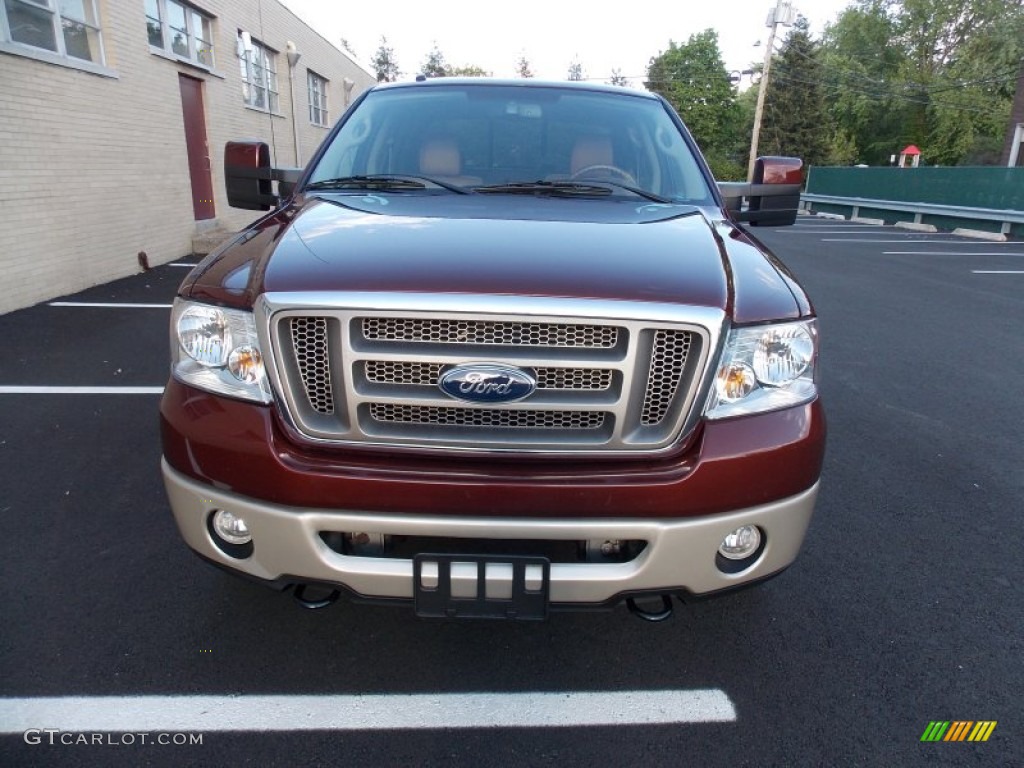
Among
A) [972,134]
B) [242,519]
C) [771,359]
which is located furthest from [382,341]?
[972,134]

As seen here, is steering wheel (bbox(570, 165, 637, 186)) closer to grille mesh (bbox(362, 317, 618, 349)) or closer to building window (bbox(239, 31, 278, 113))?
grille mesh (bbox(362, 317, 618, 349))

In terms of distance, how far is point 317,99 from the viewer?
21031 mm

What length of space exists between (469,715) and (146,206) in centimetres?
967

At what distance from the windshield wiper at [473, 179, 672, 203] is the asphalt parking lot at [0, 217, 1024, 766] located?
5.35 ft

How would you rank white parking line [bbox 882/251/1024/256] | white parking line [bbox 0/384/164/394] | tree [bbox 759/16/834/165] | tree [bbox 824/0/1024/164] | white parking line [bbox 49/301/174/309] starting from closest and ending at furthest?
white parking line [bbox 0/384/164/394] → white parking line [bbox 49/301/174/309] → white parking line [bbox 882/251/1024/256] → tree [bbox 824/0/1024/164] → tree [bbox 759/16/834/165]

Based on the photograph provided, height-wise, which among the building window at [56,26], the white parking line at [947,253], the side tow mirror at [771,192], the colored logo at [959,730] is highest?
the building window at [56,26]

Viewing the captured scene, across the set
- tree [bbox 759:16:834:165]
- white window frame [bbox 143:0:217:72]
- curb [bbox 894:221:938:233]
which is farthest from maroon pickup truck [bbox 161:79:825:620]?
tree [bbox 759:16:834:165]

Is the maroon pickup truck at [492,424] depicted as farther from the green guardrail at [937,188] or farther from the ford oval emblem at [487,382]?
the green guardrail at [937,188]

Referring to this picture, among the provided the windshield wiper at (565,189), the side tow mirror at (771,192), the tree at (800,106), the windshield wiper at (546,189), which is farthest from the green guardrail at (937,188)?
the tree at (800,106)

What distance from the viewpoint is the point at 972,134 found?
153 ft

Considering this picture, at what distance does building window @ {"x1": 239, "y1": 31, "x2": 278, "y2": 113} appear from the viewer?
1384 centimetres

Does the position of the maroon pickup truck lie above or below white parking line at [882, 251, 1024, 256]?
above

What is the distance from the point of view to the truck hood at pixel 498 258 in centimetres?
180
